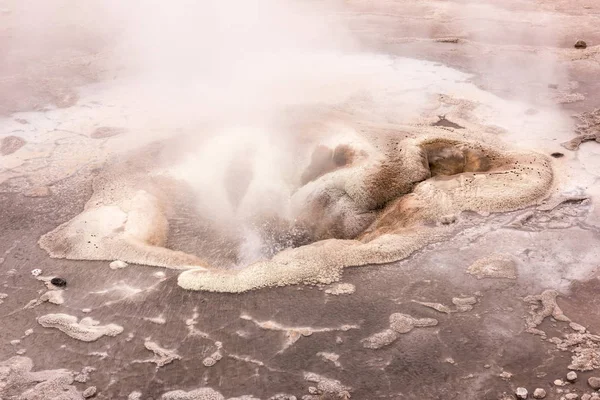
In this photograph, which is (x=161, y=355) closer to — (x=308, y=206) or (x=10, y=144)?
(x=308, y=206)

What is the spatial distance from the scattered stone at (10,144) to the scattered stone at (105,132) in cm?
107

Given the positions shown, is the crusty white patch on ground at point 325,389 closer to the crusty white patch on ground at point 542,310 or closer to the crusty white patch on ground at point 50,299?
the crusty white patch on ground at point 542,310

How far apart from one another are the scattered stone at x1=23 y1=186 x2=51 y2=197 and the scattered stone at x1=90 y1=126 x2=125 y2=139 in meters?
1.51

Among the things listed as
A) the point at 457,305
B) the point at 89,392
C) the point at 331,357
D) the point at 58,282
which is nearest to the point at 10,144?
the point at 58,282

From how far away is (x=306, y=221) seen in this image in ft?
20.6

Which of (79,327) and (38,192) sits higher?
(38,192)

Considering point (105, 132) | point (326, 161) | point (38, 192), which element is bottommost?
point (326, 161)

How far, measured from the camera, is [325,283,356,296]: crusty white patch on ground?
4.60 metres

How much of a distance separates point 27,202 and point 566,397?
635cm

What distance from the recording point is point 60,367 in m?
4.06

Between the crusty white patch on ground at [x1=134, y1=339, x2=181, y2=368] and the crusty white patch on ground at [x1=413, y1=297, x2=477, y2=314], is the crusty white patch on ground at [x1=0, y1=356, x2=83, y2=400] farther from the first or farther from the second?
the crusty white patch on ground at [x1=413, y1=297, x2=477, y2=314]

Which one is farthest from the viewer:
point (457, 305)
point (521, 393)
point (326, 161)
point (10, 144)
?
point (10, 144)

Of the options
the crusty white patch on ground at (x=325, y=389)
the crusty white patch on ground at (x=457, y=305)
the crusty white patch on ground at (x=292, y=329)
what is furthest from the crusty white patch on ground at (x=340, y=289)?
the crusty white patch on ground at (x=325, y=389)

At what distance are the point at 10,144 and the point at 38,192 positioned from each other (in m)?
1.68
